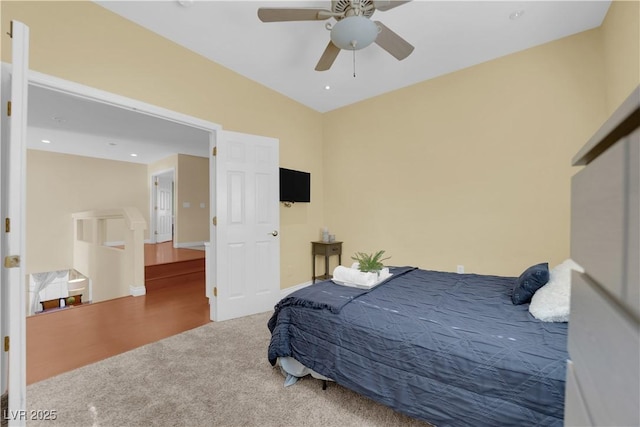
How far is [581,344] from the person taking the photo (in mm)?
461

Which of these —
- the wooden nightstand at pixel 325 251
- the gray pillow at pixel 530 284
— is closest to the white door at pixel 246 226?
the wooden nightstand at pixel 325 251

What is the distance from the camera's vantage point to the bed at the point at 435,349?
3.63 feet

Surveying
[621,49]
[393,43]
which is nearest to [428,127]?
[393,43]

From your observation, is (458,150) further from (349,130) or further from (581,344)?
(581,344)

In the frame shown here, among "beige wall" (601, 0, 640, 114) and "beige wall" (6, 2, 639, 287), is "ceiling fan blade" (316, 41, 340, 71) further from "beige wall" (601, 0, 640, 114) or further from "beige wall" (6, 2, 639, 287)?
"beige wall" (601, 0, 640, 114)

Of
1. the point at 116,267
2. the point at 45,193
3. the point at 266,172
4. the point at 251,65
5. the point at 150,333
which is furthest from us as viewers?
the point at 45,193

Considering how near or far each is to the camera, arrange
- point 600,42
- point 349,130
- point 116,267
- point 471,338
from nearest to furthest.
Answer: point 471,338 < point 600,42 < point 349,130 < point 116,267

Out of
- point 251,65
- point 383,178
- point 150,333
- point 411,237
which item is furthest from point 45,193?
point 411,237

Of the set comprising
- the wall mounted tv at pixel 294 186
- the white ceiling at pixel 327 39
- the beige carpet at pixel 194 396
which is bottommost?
the beige carpet at pixel 194 396

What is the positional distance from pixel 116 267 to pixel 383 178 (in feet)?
15.4

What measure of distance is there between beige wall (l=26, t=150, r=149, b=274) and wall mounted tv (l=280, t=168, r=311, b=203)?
608 cm

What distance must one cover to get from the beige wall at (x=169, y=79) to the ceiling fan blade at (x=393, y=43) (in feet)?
6.16

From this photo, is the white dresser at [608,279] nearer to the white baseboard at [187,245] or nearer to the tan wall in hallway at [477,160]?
the tan wall in hallway at [477,160]

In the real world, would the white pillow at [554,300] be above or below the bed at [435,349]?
above
